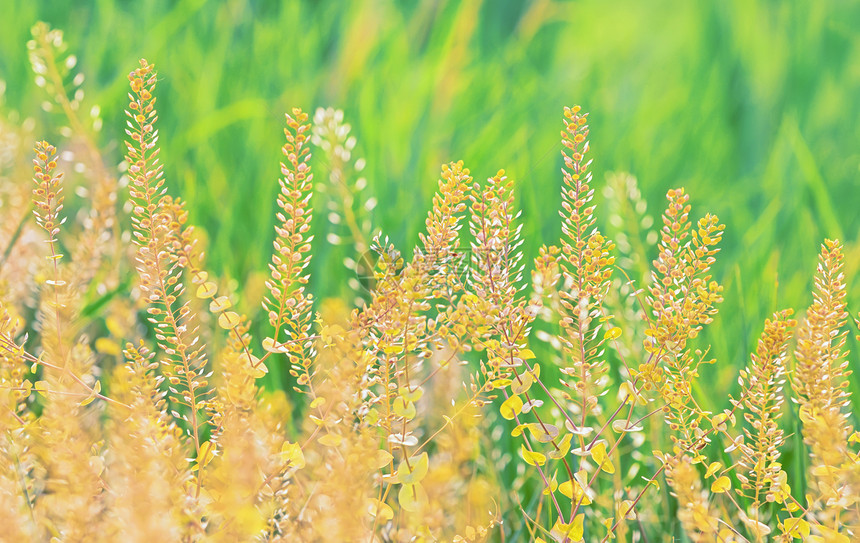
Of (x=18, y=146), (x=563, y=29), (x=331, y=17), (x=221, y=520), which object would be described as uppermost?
(x=563, y=29)

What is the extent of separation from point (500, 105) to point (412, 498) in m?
1.41

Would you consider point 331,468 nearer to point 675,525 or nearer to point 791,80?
point 675,525

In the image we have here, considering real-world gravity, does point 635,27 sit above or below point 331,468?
above

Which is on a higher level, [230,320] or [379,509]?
[230,320]

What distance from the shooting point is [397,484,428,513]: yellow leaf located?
0.79 meters

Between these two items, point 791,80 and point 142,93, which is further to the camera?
point 791,80

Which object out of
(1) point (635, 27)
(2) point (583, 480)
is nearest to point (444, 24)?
(1) point (635, 27)

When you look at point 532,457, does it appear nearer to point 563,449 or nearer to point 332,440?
point 563,449

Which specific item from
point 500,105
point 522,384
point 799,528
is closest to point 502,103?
point 500,105

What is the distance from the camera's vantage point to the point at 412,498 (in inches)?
32.6

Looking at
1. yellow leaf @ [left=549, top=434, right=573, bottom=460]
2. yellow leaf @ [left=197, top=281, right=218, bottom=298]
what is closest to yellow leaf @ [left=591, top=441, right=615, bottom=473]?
yellow leaf @ [left=549, top=434, right=573, bottom=460]

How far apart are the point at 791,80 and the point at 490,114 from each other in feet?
3.20

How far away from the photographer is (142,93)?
805 mm

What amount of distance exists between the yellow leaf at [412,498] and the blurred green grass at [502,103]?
62 centimetres
